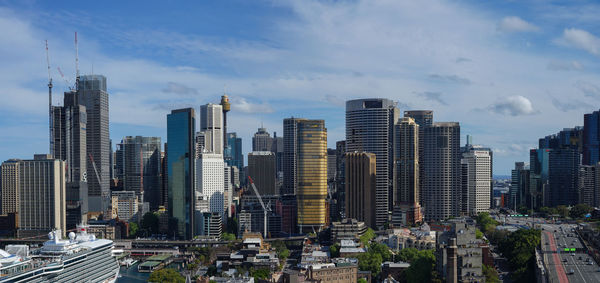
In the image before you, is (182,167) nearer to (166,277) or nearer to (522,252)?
(166,277)

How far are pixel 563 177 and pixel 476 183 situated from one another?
19.8m

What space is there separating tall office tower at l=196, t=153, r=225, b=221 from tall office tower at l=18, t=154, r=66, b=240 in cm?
2830

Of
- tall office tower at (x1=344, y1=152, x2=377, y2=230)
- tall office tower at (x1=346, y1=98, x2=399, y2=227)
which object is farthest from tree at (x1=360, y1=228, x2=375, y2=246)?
tall office tower at (x1=346, y1=98, x2=399, y2=227)

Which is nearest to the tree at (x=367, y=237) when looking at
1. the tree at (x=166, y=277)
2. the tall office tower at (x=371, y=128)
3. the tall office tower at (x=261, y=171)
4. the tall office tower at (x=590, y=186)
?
the tall office tower at (x=371, y=128)

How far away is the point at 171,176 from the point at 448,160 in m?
57.7

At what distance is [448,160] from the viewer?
11575 centimetres

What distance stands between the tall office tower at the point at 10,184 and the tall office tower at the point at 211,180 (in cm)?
3629

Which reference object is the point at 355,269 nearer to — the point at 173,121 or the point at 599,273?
the point at 599,273

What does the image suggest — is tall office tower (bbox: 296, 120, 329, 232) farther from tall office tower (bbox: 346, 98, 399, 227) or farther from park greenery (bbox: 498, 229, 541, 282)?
park greenery (bbox: 498, 229, 541, 282)

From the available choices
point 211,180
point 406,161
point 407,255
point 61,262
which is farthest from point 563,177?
point 61,262

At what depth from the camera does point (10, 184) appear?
11425 centimetres

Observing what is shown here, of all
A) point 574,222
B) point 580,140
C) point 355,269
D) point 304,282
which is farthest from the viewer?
point 580,140

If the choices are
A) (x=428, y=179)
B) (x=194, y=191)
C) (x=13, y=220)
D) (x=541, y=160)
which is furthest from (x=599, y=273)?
(x=13, y=220)

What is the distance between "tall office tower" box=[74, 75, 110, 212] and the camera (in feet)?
464
